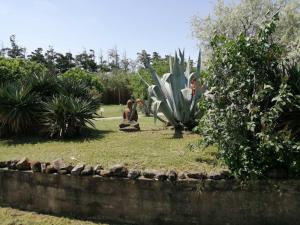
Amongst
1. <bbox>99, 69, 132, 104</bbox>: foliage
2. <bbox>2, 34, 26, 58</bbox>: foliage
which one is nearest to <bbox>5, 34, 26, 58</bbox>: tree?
<bbox>2, 34, 26, 58</bbox>: foliage

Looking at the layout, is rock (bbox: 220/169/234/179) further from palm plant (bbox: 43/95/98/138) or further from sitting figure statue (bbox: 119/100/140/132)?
palm plant (bbox: 43/95/98/138)

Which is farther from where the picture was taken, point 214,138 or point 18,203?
point 18,203

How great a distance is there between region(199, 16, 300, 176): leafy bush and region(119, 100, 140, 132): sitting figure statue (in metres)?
3.63

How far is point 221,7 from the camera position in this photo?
99.7ft

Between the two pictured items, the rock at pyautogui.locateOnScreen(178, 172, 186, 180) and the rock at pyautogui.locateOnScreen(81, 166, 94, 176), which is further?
the rock at pyautogui.locateOnScreen(81, 166, 94, 176)

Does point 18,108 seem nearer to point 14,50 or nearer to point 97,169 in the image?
point 97,169

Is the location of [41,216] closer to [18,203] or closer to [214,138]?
[18,203]

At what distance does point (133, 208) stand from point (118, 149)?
180 centimetres

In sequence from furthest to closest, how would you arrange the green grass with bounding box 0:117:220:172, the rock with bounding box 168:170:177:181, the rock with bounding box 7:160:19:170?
the rock with bounding box 7:160:19:170 → the green grass with bounding box 0:117:220:172 → the rock with bounding box 168:170:177:181

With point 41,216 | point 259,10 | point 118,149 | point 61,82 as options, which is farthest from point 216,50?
point 259,10

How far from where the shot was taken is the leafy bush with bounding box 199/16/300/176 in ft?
16.6

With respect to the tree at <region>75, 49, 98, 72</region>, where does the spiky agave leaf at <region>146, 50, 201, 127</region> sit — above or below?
below

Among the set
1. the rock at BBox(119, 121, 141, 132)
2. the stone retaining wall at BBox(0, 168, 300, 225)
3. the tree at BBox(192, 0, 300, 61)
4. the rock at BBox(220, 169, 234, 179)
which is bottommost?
the stone retaining wall at BBox(0, 168, 300, 225)

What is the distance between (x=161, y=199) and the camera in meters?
5.42
